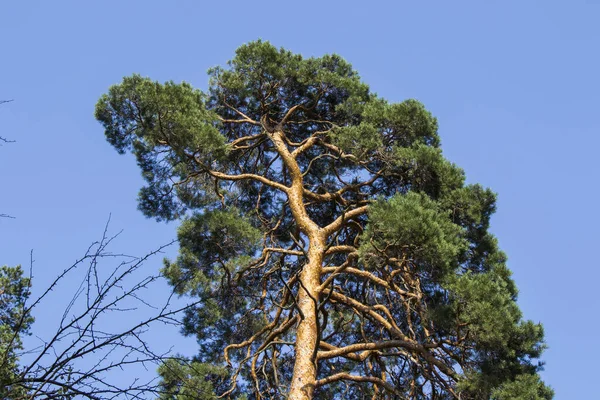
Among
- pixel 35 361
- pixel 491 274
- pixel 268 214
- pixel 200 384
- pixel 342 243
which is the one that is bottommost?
pixel 35 361

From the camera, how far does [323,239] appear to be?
11867mm

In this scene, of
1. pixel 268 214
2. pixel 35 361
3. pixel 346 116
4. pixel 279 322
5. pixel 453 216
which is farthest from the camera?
pixel 268 214

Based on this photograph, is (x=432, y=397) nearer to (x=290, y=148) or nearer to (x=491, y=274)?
(x=491, y=274)

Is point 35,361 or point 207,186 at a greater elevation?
point 207,186

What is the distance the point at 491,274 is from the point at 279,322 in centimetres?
424

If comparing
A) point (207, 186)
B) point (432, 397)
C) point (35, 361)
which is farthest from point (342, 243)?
point (35, 361)

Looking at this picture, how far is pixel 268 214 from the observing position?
15.2m

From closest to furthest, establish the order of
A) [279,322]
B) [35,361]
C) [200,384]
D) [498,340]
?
[35,361] < [498,340] < [200,384] < [279,322]

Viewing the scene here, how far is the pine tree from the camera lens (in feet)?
32.1

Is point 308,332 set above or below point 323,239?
below

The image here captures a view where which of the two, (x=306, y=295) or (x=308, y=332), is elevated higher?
(x=306, y=295)

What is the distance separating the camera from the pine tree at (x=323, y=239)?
9773 mm

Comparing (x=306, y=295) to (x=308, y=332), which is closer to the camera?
(x=308, y=332)

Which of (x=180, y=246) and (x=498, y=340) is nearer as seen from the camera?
(x=498, y=340)
